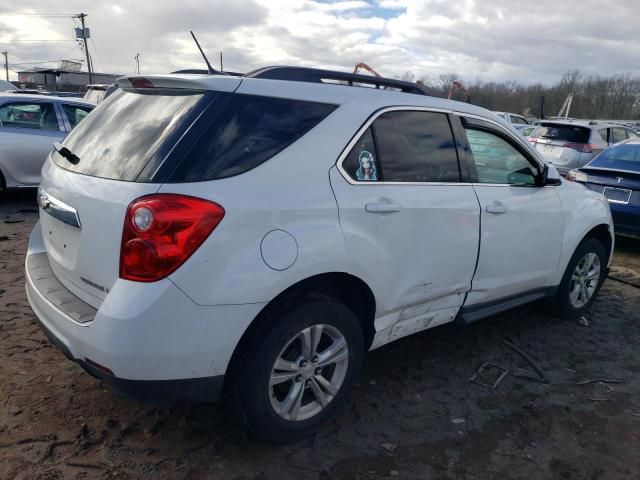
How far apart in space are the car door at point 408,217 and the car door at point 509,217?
16cm

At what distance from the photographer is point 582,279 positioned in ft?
14.9

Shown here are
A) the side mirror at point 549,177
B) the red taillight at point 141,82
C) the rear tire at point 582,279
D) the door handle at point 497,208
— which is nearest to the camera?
the red taillight at point 141,82

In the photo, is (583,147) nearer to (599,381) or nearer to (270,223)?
(599,381)

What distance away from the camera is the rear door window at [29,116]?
7.54 m

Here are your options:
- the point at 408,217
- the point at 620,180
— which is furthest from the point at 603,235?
the point at 408,217

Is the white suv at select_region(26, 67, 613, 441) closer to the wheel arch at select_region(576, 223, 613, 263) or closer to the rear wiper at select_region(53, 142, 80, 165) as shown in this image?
the rear wiper at select_region(53, 142, 80, 165)

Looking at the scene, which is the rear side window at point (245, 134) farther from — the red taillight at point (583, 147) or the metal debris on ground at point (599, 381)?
the red taillight at point (583, 147)

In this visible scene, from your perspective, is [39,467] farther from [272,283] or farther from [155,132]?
[155,132]

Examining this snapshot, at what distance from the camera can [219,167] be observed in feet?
7.34

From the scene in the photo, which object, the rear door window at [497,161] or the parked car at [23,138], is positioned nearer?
the rear door window at [497,161]

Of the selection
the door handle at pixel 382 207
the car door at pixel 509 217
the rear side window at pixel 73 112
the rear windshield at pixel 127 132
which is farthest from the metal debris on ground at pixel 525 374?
the rear side window at pixel 73 112

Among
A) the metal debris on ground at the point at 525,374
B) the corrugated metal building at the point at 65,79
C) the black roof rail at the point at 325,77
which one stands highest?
the corrugated metal building at the point at 65,79

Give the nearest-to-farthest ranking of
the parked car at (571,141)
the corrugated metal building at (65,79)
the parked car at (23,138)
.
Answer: the parked car at (23,138) → the parked car at (571,141) → the corrugated metal building at (65,79)

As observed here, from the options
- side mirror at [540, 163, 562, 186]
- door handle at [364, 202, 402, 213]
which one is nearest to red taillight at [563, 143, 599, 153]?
side mirror at [540, 163, 562, 186]
